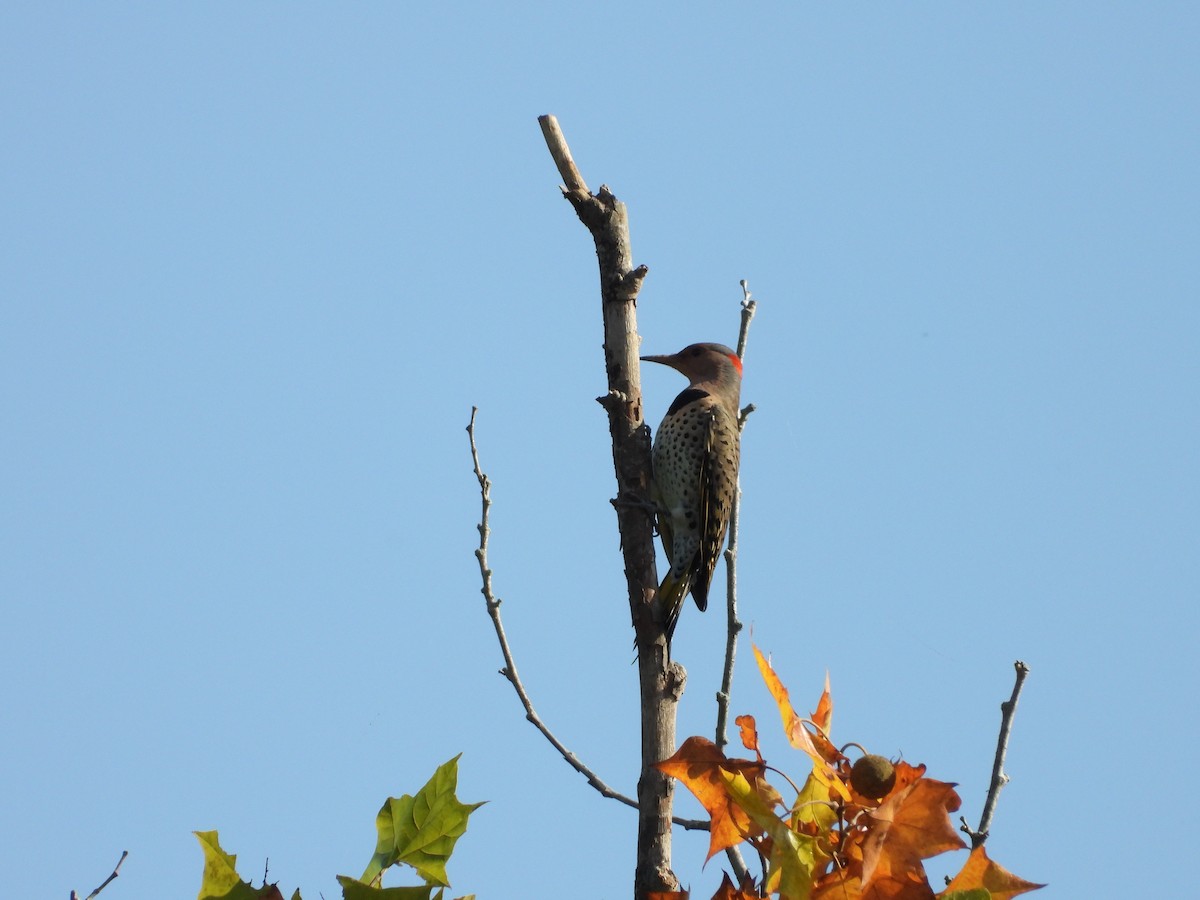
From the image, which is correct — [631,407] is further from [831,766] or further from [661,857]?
[831,766]

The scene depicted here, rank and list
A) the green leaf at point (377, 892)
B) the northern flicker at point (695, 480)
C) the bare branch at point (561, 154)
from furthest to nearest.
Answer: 1. the northern flicker at point (695, 480)
2. the bare branch at point (561, 154)
3. the green leaf at point (377, 892)

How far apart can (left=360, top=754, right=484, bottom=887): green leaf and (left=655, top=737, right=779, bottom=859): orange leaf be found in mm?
545

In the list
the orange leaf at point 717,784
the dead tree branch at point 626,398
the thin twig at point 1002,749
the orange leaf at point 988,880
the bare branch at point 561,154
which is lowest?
the orange leaf at point 988,880

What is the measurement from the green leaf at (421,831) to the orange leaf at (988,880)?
97 centimetres

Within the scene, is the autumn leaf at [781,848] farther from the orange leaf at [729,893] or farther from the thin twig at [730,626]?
the thin twig at [730,626]

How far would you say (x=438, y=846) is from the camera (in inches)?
109

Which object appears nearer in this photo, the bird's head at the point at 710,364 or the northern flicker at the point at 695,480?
the northern flicker at the point at 695,480

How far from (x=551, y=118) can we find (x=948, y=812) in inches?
115

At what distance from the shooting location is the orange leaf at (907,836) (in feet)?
7.27

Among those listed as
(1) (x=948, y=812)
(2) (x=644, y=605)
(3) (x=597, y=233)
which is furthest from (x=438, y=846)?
(3) (x=597, y=233)

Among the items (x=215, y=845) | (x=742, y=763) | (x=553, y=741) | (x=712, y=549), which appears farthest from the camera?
(x=712, y=549)

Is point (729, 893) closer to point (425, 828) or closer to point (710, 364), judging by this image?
point (425, 828)

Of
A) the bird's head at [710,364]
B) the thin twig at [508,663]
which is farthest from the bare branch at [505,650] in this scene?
the bird's head at [710,364]

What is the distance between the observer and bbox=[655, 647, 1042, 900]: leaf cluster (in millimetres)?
2229
